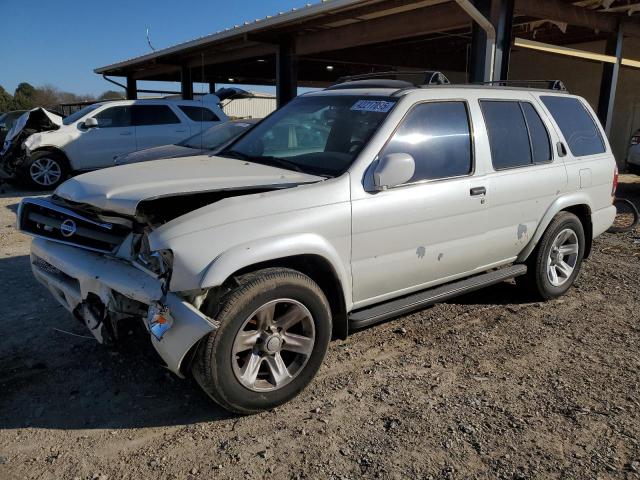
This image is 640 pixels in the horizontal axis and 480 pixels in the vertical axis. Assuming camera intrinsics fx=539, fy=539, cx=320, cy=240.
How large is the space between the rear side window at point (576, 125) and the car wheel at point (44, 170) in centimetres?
983

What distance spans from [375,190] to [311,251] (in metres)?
0.63

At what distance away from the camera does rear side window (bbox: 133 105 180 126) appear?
11.9 meters

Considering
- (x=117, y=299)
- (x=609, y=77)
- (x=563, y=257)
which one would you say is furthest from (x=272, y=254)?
(x=609, y=77)

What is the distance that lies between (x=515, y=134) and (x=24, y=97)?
5468cm

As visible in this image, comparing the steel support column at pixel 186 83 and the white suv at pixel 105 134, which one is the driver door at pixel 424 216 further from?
the steel support column at pixel 186 83

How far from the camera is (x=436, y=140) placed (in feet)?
12.6

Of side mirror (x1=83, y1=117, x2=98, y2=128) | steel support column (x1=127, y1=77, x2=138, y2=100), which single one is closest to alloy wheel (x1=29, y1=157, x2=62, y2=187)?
side mirror (x1=83, y1=117, x2=98, y2=128)

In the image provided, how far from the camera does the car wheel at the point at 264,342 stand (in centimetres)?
284

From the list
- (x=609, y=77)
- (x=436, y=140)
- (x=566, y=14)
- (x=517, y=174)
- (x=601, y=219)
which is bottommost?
(x=601, y=219)

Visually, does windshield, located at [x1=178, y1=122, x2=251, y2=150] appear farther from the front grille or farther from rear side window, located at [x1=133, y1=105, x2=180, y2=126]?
the front grille

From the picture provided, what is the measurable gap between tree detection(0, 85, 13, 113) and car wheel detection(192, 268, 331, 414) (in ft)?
165

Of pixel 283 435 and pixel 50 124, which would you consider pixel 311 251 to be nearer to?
pixel 283 435

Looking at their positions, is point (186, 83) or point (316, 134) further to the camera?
point (186, 83)

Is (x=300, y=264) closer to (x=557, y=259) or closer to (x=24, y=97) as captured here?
(x=557, y=259)
